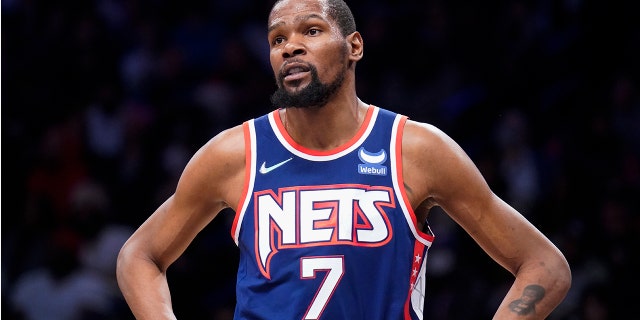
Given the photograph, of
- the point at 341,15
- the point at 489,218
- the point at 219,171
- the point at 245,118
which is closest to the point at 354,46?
the point at 341,15

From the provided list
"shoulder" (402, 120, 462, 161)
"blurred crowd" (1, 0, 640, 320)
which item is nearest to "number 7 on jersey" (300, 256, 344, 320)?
"shoulder" (402, 120, 462, 161)

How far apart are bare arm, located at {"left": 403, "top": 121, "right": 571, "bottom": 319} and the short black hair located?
465 mm

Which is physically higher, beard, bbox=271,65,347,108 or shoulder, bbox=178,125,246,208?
beard, bbox=271,65,347,108

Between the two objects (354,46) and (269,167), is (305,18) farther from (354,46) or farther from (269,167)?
(269,167)

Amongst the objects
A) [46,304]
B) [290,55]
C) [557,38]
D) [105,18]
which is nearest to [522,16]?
[557,38]

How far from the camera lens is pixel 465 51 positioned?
7512 millimetres

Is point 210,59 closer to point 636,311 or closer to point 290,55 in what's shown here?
point 636,311

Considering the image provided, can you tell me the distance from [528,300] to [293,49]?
112cm

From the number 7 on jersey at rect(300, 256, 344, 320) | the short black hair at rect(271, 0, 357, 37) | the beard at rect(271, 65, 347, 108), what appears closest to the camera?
the number 7 on jersey at rect(300, 256, 344, 320)

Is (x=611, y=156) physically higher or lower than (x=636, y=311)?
higher

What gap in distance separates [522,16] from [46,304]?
417cm

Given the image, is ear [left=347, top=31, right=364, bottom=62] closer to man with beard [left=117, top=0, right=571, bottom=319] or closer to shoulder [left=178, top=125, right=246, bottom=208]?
man with beard [left=117, top=0, right=571, bottom=319]

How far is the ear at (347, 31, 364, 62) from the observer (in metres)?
3.33

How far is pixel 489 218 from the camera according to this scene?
3160mm
